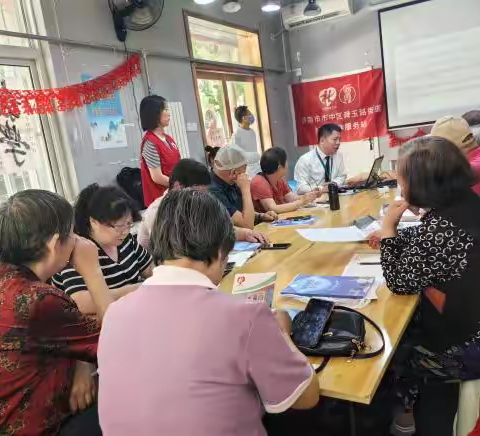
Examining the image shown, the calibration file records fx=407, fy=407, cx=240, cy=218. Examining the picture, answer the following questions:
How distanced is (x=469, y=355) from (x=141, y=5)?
10.4ft

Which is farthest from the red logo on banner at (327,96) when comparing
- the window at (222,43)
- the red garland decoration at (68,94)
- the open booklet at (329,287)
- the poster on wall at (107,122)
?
the open booklet at (329,287)

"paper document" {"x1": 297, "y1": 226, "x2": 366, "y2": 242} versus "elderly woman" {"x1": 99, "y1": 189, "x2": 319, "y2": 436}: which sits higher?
"elderly woman" {"x1": 99, "y1": 189, "x2": 319, "y2": 436}

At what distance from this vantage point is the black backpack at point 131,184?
317 cm

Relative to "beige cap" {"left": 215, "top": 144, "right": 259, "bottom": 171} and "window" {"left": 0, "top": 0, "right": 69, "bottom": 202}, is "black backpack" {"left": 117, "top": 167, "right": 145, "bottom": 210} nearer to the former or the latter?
"window" {"left": 0, "top": 0, "right": 69, "bottom": 202}

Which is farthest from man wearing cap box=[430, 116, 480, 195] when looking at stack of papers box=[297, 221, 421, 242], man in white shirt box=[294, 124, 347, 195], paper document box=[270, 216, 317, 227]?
man in white shirt box=[294, 124, 347, 195]

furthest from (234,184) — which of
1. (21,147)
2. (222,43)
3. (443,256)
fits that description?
(222,43)

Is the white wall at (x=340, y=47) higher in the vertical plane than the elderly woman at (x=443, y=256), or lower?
higher

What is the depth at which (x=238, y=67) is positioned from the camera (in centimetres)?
491

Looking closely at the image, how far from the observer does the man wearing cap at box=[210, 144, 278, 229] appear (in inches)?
93.5

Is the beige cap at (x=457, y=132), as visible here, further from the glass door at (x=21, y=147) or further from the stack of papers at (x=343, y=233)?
the glass door at (x=21, y=147)

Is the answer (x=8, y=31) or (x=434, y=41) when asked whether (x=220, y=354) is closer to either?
(x=8, y=31)

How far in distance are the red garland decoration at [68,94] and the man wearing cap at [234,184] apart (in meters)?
1.18

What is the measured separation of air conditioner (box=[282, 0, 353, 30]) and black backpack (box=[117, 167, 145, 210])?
3.59 m

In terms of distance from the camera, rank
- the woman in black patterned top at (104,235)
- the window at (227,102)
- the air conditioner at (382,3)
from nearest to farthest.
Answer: the woman in black patterned top at (104,235)
the window at (227,102)
the air conditioner at (382,3)
